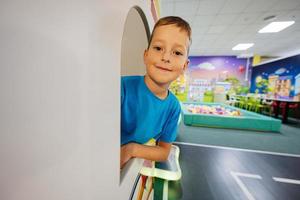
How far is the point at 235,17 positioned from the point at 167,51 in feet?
13.1

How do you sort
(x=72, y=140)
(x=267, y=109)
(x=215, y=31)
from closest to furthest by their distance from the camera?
1. (x=72, y=140)
2. (x=215, y=31)
3. (x=267, y=109)

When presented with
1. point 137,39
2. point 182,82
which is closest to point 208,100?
point 182,82

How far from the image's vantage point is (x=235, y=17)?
346 centimetres

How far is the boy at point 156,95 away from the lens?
0.47 m

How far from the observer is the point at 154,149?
23.1 inches

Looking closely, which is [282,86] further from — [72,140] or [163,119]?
[72,140]

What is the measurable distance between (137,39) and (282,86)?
780 cm

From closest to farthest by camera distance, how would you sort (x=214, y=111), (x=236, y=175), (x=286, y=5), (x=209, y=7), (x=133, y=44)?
(x=133, y=44) < (x=236, y=175) < (x=286, y=5) < (x=209, y=7) < (x=214, y=111)

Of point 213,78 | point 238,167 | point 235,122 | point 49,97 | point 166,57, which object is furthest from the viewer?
point 213,78

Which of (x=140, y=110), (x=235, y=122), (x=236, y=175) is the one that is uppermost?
(x=140, y=110)

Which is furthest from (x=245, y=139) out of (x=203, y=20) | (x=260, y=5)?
(x=203, y=20)

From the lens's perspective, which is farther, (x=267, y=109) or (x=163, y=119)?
(x=267, y=109)

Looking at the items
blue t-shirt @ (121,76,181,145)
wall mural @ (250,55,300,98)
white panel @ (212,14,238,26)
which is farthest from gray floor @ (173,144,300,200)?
wall mural @ (250,55,300,98)

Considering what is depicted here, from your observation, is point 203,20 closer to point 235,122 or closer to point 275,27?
point 275,27
